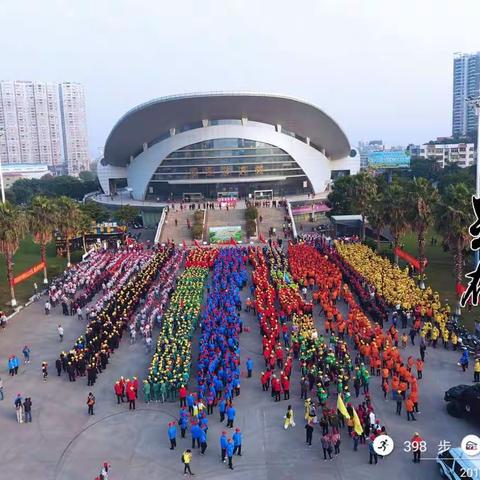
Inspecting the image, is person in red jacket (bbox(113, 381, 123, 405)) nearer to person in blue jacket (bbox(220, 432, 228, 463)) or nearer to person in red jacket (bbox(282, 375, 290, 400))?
person in blue jacket (bbox(220, 432, 228, 463))

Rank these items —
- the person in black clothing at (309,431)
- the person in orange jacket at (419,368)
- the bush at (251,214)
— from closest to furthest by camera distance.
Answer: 1. the person in black clothing at (309,431)
2. the person in orange jacket at (419,368)
3. the bush at (251,214)

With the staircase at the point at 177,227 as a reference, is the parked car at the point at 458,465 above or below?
below

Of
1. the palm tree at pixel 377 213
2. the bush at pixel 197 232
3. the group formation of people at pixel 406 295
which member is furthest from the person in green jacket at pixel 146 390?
the bush at pixel 197 232

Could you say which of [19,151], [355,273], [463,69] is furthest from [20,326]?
[463,69]

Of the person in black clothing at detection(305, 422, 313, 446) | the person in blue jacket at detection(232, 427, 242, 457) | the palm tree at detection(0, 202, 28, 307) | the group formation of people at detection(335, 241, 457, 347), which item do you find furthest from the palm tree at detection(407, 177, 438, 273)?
the palm tree at detection(0, 202, 28, 307)

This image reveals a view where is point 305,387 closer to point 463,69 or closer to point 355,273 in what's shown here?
point 355,273

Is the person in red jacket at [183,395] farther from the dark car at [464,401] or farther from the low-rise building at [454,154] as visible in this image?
the low-rise building at [454,154]

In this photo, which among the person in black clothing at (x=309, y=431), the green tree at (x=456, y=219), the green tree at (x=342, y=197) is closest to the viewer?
the person in black clothing at (x=309, y=431)

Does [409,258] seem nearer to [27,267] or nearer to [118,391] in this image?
[118,391]
